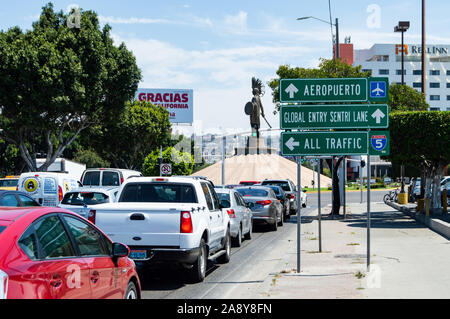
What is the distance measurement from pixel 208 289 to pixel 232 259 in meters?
4.29

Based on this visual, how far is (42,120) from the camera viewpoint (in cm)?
3538

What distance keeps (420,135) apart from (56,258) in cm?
2156

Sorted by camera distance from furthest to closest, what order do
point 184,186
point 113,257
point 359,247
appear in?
point 359,247 < point 184,186 < point 113,257

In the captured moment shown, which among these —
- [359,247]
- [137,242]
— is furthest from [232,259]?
[137,242]

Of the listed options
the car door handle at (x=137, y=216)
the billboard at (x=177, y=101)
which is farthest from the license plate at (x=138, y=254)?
the billboard at (x=177, y=101)

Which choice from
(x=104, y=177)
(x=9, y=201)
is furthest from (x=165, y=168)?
(x=9, y=201)

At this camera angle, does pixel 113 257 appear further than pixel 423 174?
No

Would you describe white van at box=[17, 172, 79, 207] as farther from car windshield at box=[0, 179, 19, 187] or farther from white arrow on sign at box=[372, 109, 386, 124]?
white arrow on sign at box=[372, 109, 386, 124]

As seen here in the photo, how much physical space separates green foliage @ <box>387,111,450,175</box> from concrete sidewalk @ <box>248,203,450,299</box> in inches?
212

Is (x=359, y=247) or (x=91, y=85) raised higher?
(x=91, y=85)

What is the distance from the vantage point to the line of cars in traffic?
4.83 meters

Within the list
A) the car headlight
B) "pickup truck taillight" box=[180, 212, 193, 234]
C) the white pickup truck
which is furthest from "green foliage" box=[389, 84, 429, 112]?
the car headlight

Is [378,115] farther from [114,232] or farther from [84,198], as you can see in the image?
[84,198]
